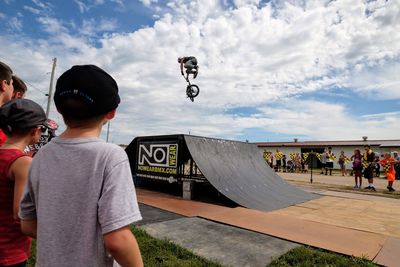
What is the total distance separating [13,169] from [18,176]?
0.20 ft

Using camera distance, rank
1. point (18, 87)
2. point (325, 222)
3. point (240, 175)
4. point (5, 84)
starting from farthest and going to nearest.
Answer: point (240, 175) < point (325, 222) < point (18, 87) < point (5, 84)

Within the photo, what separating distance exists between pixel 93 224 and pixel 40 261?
328 mm

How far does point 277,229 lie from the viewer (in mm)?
4578

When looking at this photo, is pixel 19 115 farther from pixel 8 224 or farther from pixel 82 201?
pixel 82 201

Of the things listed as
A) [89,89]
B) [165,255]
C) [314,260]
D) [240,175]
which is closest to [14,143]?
[89,89]

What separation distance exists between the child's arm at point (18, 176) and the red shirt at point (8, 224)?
4 centimetres

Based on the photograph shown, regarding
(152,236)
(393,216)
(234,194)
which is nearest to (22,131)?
(152,236)

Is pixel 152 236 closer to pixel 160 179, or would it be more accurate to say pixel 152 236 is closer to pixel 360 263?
pixel 360 263

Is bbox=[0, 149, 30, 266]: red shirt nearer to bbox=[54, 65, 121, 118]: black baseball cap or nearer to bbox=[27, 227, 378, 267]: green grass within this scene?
bbox=[54, 65, 121, 118]: black baseball cap

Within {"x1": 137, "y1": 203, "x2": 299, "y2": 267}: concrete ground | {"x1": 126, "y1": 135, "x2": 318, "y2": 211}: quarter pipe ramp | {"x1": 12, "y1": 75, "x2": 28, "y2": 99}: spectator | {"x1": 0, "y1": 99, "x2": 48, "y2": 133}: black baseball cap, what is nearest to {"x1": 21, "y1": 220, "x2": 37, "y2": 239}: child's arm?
{"x1": 0, "y1": 99, "x2": 48, "y2": 133}: black baseball cap

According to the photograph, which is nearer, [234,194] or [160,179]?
[234,194]

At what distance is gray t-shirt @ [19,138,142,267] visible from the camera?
108cm

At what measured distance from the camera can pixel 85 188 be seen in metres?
1.11

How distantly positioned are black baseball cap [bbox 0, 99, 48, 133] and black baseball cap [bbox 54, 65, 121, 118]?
62cm
